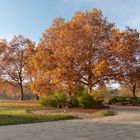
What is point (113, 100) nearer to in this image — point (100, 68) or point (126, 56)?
point (126, 56)

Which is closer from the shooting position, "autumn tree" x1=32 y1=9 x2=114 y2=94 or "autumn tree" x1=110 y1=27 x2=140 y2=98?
"autumn tree" x1=32 y1=9 x2=114 y2=94

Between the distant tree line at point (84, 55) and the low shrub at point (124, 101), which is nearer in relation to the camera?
the distant tree line at point (84, 55)

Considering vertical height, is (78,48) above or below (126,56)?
above

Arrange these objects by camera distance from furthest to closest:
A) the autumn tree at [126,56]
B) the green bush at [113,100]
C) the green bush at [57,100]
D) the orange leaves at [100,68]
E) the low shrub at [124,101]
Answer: the green bush at [113,100] < the low shrub at [124,101] < the autumn tree at [126,56] < the orange leaves at [100,68] < the green bush at [57,100]

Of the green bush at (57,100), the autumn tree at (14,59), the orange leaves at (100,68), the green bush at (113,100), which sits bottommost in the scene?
the green bush at (57,100)

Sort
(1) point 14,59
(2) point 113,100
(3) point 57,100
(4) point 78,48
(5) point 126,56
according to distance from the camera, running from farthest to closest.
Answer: (1) point 14,59 → (2) point 113,100 → (5) point 126,56 → (4) point 78,48 → (3) point 57,100

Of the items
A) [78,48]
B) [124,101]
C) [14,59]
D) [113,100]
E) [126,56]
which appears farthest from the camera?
[14,59]

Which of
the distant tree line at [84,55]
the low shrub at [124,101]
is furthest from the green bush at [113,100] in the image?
the distant tree line at [84,55]

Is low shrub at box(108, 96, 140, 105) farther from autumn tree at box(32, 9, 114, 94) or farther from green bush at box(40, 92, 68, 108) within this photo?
green bush at box(40, 92, 68, 108)

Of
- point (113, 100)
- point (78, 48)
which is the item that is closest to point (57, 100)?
point (78, 48)

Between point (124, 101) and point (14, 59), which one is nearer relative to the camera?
point (124, 101)

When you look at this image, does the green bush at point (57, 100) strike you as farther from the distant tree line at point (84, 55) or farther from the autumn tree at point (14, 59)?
the autumn tree at point (14, 59)

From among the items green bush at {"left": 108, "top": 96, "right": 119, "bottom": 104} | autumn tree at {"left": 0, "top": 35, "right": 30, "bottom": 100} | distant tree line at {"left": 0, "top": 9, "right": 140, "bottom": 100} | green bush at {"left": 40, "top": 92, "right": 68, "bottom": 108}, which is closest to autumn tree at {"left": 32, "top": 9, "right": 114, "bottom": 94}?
distant tree line at {"left": 0, "top": 9, "right": 140, "bottom": 100}

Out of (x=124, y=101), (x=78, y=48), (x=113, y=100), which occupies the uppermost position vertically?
(x=78, y=48)
